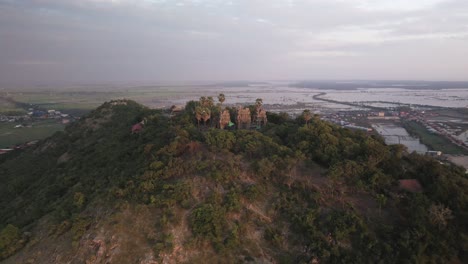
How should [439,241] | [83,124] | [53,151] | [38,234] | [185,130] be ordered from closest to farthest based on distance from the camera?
[439,241] < [38,234] < [185,130] < [53,151] < [83,124]

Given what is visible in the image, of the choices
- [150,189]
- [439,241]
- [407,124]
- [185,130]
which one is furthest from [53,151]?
[407,124]

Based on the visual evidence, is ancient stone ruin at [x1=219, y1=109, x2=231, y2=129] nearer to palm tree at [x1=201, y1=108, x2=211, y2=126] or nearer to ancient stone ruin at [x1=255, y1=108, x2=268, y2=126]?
palm tree at [x1=201, y1=108, x2=211, y2=126]

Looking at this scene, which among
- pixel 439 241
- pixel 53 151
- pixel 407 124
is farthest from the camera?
pixel 407 124

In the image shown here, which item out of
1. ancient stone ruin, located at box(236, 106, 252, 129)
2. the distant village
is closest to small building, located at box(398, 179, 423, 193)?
ancient stone ruin, located at box(236, 106, 252, 129)

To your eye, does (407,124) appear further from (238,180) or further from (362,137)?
(238,180)

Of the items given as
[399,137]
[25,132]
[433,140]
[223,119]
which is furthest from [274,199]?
[25,132]

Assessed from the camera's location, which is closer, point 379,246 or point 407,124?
point 379,246

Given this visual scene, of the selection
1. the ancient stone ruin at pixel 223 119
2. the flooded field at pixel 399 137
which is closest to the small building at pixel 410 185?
the ancient stone ruin at pixel 223 119
